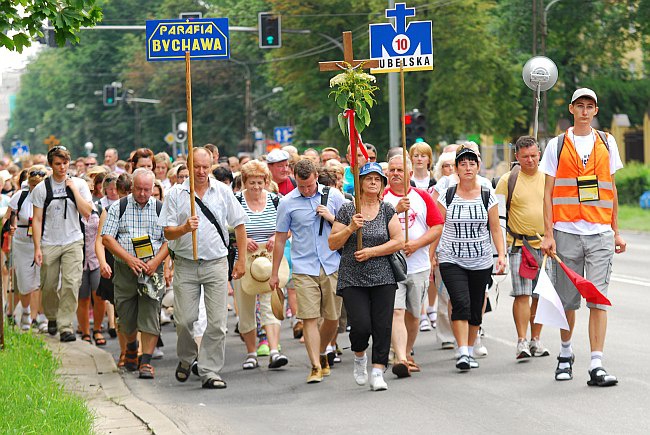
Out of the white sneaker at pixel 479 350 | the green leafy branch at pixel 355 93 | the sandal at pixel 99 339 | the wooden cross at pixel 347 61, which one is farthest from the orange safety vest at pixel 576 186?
the sandal at pixel 99 339

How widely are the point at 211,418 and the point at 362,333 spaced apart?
4.66 feet

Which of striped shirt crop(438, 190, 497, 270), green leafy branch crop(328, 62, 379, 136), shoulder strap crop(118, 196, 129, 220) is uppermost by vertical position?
green leafy branch crop(328, 62, 379, 136)

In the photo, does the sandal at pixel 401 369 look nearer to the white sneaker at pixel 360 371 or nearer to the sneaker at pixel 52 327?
the white sneaker at pixel 360 371

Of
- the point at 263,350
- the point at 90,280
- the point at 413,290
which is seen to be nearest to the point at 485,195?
the point at 413,290

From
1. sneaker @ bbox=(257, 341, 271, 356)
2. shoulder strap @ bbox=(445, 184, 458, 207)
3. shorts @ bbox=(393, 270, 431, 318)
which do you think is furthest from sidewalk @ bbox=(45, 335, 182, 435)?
shoulder strap @ bbox=(445, 184, 458, 207)

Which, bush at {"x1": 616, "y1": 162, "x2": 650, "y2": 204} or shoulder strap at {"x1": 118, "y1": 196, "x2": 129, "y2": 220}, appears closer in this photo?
shoulder strap at {"x1": 118, "y1": 196, "x2": 129, "y2": 220}

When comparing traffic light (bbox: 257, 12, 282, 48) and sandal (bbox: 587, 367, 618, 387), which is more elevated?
traffic light (bbox: 257, 12, 282, 48)

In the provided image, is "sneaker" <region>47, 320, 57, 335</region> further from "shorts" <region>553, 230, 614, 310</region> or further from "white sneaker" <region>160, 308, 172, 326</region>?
"shorts" <region>553, 230, 614, 310</region>

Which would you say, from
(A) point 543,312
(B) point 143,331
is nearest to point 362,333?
(A) point 543,312

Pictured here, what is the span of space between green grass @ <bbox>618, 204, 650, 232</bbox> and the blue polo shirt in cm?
2300

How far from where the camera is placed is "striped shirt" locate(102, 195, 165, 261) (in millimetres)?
11656

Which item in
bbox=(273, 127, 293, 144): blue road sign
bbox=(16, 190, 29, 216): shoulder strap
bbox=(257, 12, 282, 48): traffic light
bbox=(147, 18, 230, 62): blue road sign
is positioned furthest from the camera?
bbox=(273, 127, 293, 144): blue road sign

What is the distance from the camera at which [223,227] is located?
A: 10.9 meters

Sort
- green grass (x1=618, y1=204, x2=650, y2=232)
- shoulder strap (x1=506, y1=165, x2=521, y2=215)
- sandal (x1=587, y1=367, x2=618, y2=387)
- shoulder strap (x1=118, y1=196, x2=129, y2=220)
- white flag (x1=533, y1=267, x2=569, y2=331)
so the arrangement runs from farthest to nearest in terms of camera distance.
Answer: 1. green grass (x1=618, y1=204, x2=650, y2=232)
2. shoulder strap (x1=118, y1=196, x2=129, y2=220)
3. shoulder strap (x1=506, y1=165, x2=521, y2=215)
4. white flag (x1=533, y1=267, x2=569, y2=331)
5. sandal (x1=587, y1=367, x2=618, y2=387)
